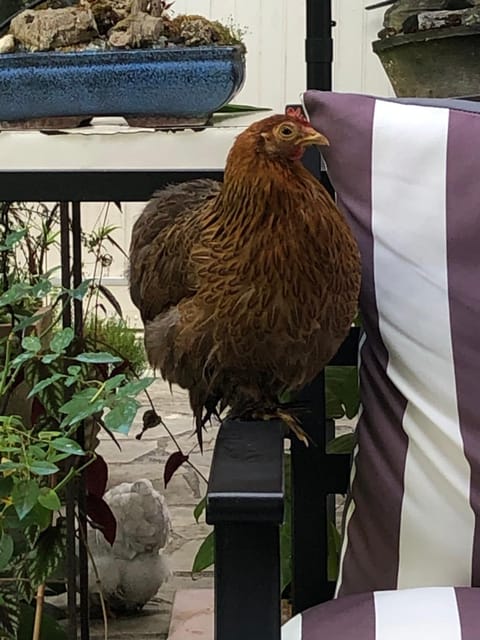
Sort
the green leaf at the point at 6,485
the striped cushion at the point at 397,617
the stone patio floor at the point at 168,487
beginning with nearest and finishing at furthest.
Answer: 1. the striped cushion at the point at 397,617
2. the green leaf at the point at 6,485
3. the stone patio floor at the point at 168,487

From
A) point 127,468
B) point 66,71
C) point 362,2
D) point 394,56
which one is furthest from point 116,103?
point 362,2

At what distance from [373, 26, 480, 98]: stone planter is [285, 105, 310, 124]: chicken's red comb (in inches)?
11.5

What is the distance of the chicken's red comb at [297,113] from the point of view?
91 cm

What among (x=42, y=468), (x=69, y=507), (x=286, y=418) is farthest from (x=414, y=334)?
(x=69, y=507)

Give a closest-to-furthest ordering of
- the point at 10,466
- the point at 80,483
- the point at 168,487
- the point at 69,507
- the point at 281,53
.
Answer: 1. the point at 10,466
2. the point at 69,507
3. the point at 80,483
4. the point at 168,487
5. the point at 281,53

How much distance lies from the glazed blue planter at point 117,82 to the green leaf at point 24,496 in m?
0.37

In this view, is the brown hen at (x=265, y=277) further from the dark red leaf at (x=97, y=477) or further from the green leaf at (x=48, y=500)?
the dark red leaf at (x=97, y=477)

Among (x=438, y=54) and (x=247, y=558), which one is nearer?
(x=247, y=558)

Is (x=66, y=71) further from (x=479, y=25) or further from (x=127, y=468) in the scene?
(x=127, y=468)

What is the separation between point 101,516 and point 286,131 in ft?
2.17

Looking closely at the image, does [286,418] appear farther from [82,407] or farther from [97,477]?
[97,477]

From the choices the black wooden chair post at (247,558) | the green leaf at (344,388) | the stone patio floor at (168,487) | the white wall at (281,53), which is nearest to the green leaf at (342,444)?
the green leaf at (344,388)

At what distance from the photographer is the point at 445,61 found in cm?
127

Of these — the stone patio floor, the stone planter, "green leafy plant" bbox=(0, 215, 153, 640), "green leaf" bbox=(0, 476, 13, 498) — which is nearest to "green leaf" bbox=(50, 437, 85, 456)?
"green leafy plant" bbox=(0, 215, 153, 640)
